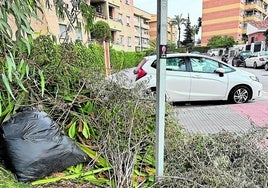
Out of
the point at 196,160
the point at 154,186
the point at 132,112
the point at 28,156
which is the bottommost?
the point at 154,186

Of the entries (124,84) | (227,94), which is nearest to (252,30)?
(227,94)

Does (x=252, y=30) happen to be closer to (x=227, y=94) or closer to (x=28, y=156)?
(x=227, y=94)

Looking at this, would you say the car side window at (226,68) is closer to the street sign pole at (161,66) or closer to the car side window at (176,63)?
the car side window at (176,63)

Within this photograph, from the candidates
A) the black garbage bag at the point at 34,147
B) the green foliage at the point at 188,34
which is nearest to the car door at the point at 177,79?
the black garbage bag at the point at 34,147

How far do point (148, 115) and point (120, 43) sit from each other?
35.6 meters

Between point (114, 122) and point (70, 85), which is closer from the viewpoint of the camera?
point (114, 122)

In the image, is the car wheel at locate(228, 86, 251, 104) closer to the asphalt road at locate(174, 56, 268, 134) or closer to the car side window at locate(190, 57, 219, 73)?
the asphalt road at locate(174, 56, 268, 134)

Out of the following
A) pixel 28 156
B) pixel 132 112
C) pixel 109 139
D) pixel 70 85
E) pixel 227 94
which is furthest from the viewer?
pixel 227 94

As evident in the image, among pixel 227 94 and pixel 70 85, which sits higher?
pixel 70 85

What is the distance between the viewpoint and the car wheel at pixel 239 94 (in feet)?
25.2

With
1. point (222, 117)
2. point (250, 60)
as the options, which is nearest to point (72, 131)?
point (222, 117)

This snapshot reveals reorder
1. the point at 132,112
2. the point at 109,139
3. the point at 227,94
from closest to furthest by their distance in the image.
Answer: the point at 109,139 < the point at 132,112 < the point at 227,94

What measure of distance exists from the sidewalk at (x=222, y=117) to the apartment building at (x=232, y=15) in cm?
5285

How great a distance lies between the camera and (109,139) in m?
3.00
